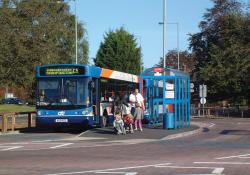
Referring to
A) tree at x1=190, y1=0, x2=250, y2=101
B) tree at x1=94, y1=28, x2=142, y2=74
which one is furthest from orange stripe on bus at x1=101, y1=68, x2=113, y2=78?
tree at x1=94, y1=28, x2=142, y2=74

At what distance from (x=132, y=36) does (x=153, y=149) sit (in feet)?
215

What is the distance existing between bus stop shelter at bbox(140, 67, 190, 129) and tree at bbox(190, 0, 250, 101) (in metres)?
25.9

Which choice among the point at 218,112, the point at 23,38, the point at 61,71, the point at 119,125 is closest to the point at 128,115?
the point at 119,125

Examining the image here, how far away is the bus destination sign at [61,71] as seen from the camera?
27266 millimetres

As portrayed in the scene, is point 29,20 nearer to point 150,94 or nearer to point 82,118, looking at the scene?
point 150,94

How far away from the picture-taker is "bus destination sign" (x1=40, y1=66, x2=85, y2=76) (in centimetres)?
2727

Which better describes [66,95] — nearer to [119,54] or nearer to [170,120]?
[170,120]

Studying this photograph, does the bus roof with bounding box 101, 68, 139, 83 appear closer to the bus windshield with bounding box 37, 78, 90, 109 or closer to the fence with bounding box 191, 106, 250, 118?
the bus windshield with bounding box 37, 78, 90, 109

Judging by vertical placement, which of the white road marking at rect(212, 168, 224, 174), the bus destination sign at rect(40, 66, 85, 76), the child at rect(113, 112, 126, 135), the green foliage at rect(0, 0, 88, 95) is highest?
the green foliage at rect(0, 0, 88, 95)

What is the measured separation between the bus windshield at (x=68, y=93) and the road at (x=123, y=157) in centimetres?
397

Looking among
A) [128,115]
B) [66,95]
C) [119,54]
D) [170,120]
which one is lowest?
[170,120]

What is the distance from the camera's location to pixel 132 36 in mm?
84125

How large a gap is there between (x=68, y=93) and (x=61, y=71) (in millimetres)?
1077

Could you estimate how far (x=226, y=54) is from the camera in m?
60.3
